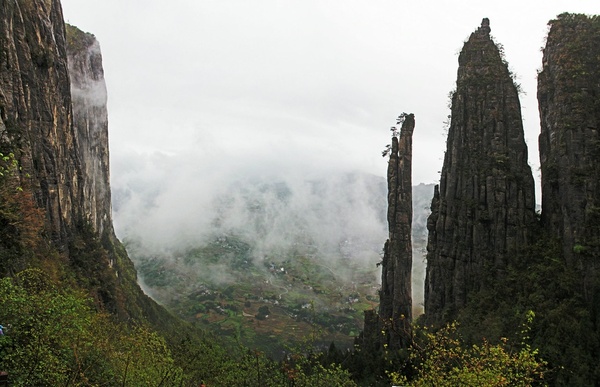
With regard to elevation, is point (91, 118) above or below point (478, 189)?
above

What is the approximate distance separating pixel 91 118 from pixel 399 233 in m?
83.0

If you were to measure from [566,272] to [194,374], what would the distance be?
5145cm

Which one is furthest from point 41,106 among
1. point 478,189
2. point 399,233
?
point 478,189

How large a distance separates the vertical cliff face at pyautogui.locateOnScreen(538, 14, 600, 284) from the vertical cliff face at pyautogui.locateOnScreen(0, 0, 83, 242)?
6919 centimetres

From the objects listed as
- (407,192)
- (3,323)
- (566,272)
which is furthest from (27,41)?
(566,272)

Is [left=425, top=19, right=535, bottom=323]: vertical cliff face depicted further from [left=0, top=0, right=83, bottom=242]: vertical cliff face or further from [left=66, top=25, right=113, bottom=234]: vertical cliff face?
[left=66, top=25, right=113, bottom=234]: vertical cliff face

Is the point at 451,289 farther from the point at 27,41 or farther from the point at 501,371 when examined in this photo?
the point at 27,41

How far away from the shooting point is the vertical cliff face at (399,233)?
93625mm

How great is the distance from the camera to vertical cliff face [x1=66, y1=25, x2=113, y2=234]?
11214 cm

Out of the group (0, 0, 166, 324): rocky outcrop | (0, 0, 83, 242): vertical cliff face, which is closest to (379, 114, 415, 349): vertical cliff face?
(0, 0, 166, 324): rocky outcrop

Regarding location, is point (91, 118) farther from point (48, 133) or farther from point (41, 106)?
point (41, 106)

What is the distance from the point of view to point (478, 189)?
86188mm

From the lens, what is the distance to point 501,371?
29.2 metres

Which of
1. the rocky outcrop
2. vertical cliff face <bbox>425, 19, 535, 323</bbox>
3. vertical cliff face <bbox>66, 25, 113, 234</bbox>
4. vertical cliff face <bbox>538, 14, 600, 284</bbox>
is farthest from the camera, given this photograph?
vertical cliff face <bbox>66, 25, 113, 234</bbox>
